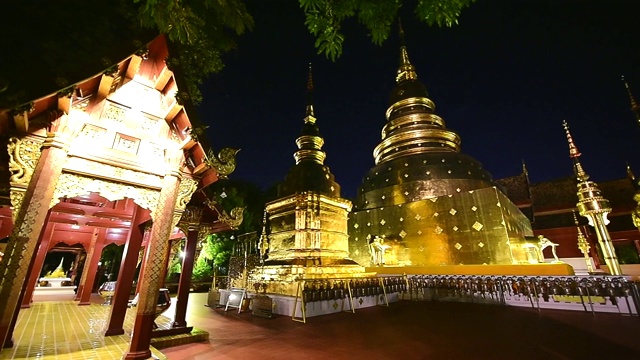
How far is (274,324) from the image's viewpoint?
6551 millimetres

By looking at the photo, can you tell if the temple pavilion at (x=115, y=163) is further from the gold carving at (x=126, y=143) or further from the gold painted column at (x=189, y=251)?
the gold painted column at (x=189, y=251)

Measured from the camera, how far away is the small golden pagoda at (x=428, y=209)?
12125mm

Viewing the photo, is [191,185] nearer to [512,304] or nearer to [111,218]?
[111,218]

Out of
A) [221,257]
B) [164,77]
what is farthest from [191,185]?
[221,257]

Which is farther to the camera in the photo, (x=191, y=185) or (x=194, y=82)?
(x=194, y=82)

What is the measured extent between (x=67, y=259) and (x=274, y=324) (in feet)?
92.4

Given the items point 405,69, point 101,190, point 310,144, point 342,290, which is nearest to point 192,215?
point 101,190

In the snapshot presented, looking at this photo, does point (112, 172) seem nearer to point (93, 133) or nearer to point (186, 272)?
point (93, 133)

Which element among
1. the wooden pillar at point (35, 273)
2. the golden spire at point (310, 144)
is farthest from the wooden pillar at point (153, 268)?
the golden spire at point (310, 144)

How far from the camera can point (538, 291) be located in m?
8.51

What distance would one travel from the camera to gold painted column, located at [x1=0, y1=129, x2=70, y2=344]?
2.72m

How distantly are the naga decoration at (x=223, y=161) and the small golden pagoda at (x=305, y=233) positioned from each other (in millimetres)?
5158

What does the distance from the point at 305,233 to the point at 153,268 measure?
255 inches

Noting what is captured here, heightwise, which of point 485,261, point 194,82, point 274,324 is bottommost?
point 274,324
